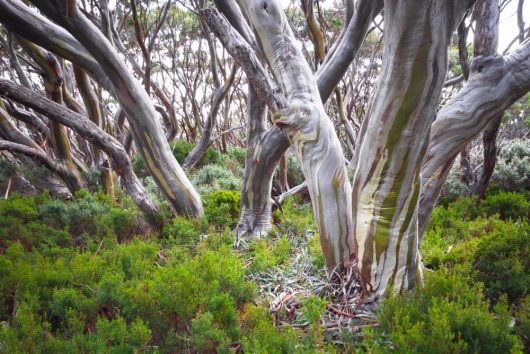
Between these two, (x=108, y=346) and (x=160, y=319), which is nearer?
(x=108, y=346)

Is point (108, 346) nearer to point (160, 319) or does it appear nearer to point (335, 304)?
point (160, 319)

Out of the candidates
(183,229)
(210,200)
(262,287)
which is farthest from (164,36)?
(262,287)

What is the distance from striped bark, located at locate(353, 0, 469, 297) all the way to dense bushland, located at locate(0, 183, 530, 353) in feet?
0.89

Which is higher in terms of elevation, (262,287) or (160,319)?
(262,287)

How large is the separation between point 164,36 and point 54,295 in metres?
12.5

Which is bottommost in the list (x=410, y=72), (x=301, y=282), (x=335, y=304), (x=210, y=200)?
(x=335, y=304)

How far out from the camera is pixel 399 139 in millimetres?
2223

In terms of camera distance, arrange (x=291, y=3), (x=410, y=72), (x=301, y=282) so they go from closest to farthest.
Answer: (x=410, y=72)
(x=301, y=282)
(x=291, y=3)

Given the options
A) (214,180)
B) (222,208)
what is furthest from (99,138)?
(214,180)

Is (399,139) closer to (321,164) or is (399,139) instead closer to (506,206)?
(321,164)

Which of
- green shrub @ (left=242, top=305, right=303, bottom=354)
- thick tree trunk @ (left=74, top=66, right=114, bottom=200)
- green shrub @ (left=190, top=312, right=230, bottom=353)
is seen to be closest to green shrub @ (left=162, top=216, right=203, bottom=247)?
thick tree trunk @ (left=74, top=66, right=114, bottom=200)

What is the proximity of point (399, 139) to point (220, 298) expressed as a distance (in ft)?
4.91

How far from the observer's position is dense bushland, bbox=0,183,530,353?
6.30 feet

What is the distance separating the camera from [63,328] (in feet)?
7.77
